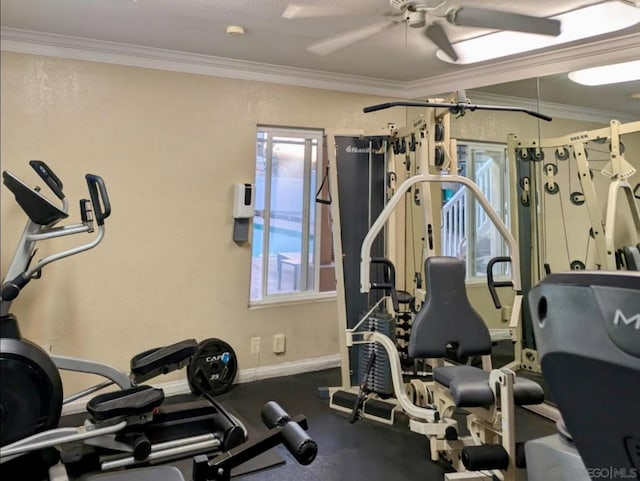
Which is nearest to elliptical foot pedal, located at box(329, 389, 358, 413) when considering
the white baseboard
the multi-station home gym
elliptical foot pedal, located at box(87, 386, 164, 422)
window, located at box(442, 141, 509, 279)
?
the multi-station home gym

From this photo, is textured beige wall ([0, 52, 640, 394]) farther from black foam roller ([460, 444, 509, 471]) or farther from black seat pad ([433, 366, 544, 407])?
black foam roller ([460, 444, 509, 471])

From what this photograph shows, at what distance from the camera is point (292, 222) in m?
3.60

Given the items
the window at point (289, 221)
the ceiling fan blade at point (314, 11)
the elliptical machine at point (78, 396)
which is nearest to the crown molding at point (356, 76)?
the window at point (289, 221)

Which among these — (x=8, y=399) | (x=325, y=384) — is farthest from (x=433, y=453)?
A: (x=8, y=399)

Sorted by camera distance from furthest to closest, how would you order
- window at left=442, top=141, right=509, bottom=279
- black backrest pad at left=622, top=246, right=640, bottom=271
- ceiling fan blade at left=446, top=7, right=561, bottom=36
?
window at left=442, top=141, right=509, bottom=279 → black backrest pad at left=622, top=246, right=640, bottom=271 → ceiling fan blade at left=446, top=7, right=561, bottom=36

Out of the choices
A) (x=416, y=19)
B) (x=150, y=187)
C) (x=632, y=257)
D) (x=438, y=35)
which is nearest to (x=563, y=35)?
(x=438, y=35)

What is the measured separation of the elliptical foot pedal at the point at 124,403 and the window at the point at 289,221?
49.7 inches

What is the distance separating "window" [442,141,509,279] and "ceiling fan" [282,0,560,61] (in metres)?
1.42

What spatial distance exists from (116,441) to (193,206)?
61.7 inches

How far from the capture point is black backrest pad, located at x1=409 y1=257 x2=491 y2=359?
2.18m

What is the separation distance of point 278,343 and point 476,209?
6.84 feet

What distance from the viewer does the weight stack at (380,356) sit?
282 centimetres

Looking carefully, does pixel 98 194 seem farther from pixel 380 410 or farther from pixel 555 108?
pixel 555 108

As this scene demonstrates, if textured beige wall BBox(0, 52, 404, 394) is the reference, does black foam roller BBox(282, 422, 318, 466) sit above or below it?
below
